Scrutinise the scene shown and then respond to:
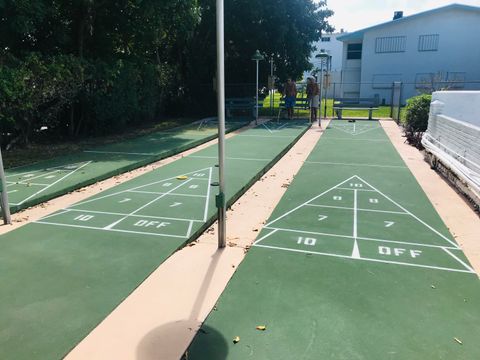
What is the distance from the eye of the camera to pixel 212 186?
762 centimetres

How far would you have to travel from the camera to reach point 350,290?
3857mm

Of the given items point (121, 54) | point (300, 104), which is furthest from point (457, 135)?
point (300, 104)

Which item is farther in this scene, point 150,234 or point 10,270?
point 150,234

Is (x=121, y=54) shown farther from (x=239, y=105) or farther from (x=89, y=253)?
(x=89, y=253)

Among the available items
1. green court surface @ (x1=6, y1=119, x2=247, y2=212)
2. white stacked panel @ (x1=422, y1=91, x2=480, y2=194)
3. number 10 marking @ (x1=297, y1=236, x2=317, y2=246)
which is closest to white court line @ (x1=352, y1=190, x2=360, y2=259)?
number 10 marking @ (x1=297, y1=236, x2=317, y2=246)

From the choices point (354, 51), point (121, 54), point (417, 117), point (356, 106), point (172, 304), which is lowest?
point (172, 304)

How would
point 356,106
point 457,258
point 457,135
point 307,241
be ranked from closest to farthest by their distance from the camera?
point 457,258 → point 307,241 → point 457,135 → point 356,106

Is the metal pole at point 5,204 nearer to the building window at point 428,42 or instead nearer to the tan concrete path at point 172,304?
the tan concrete path at point 172,304

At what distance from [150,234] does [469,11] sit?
1347 inches

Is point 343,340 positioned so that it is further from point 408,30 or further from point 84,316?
point 408,30

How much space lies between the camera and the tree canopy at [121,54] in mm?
10258

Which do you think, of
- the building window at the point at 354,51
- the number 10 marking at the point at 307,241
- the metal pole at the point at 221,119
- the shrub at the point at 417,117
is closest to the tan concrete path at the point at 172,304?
the metal pole at the point at 221,119

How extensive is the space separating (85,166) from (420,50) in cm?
3089

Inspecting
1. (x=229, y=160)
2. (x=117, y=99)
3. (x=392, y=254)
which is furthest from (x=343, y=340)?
(x=117, y=99)
